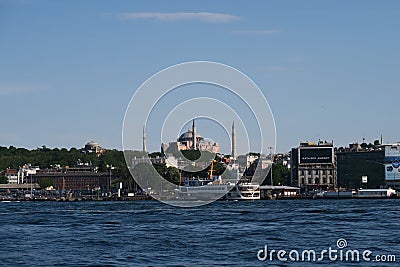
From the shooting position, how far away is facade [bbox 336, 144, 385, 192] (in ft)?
403

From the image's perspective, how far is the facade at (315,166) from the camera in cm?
12462

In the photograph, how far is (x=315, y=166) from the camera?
125062 mm

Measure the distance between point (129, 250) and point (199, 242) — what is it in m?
3.49

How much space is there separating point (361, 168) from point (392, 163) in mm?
7943

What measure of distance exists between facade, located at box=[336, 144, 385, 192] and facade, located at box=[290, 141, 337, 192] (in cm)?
184

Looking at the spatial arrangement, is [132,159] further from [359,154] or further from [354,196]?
[354,196]

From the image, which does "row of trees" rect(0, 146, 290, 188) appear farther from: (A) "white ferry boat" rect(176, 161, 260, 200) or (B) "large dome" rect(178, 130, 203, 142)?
(A) "white ferry boat" rect(176, 161, 260, 200)

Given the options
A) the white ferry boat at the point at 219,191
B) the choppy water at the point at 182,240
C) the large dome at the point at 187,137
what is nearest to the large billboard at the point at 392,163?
the white ferry boat at the point at 219,191

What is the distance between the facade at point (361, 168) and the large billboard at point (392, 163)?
313 cm

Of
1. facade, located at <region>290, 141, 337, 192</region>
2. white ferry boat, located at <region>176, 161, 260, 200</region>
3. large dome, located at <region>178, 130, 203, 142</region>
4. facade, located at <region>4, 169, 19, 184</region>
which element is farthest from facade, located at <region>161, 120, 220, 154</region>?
white ferry boat, located at <region>176, 161, 260, 200</region>

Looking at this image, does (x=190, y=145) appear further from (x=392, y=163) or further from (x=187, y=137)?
(x=392, y=163)

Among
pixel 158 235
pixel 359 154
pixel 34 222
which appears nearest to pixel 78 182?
pixel 359 154

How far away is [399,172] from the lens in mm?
117250

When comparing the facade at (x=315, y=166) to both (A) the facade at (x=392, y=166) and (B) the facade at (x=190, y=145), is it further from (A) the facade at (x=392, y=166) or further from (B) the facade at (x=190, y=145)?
(B) the facade at (x=190, y=145)
